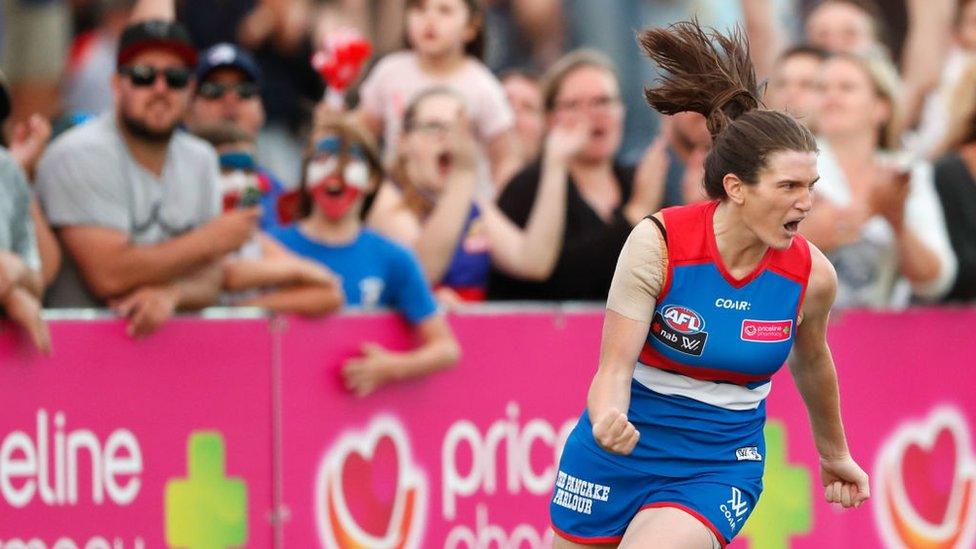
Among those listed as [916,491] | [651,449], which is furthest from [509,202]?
[651,449]

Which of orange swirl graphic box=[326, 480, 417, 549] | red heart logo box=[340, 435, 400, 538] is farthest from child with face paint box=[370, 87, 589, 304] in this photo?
orange swirl graphic box=[326, 480, 417, 549]

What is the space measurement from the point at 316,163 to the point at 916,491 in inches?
145

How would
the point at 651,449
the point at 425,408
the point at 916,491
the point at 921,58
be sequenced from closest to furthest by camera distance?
the point at 651,449
the point at 425,408
the point at 916,491
the point at 921,58

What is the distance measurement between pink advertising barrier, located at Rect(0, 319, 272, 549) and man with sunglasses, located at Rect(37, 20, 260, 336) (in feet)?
0.59

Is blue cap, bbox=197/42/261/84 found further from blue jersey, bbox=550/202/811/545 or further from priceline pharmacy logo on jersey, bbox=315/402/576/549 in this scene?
blue jersey, bbox=550/202/811/545

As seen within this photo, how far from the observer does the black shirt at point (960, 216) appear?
31.8 feet

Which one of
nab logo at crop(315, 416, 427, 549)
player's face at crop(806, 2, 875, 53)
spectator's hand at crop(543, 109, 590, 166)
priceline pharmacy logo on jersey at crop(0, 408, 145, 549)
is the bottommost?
nab logo at crop(315, 416, 427, 549)

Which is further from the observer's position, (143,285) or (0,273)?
(143,285)

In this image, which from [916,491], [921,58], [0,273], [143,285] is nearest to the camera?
[0,273]

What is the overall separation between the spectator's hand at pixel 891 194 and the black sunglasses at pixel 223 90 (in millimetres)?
3185

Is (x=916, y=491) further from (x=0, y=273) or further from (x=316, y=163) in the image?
(x=0, y=273)

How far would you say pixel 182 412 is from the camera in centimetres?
733

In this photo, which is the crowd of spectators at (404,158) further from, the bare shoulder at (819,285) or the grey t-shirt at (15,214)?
the bare shoulder at (819,285)

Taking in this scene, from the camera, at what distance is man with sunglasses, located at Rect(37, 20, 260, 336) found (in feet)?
23.6
